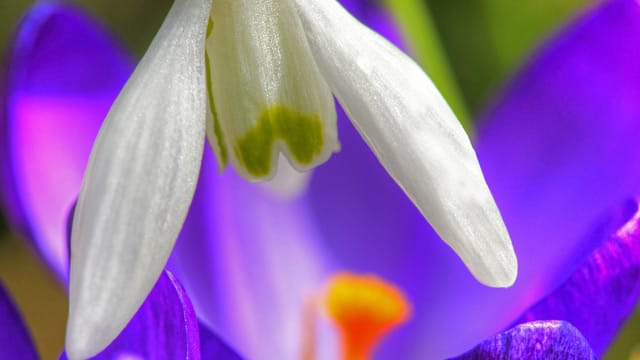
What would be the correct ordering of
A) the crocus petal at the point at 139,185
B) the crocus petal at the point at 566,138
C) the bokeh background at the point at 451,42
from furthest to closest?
the bokeh background at the point at 451,42, the crocus petal at the point at 566,138, the crocus petal at the point at 139,185

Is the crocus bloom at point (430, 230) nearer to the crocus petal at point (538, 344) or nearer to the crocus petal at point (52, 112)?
the crocus petal at point (52, 112)

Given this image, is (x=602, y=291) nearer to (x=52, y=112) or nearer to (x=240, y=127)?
(x=240, y=127)

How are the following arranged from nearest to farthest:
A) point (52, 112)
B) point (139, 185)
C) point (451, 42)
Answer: point (139, 185)
point (52, 112)
point (451, 42)

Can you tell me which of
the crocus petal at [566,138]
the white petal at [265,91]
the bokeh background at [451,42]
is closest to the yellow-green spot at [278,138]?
the white petal at [265,91]

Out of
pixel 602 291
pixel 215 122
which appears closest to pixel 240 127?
pixel 215 122

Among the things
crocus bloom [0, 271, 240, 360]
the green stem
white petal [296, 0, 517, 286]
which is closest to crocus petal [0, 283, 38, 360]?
crocus bloom [0, 271, 240, 360]

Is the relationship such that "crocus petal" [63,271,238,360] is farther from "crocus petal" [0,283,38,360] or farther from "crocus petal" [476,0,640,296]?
"crocus petal" [476,0,640,296]

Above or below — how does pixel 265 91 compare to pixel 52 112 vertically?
above
